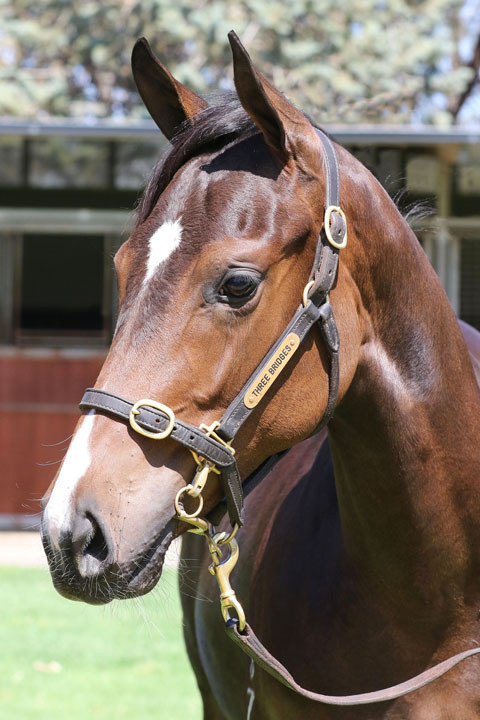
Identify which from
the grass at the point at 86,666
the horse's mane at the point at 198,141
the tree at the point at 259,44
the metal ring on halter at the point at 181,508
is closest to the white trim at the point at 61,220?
the grass at the point at 86,666

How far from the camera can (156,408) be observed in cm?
192

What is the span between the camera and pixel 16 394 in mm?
11695

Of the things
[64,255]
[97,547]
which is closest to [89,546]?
[97,547]

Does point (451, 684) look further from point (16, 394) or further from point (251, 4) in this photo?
point (251, 4)

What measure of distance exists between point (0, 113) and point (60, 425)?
30.2ft

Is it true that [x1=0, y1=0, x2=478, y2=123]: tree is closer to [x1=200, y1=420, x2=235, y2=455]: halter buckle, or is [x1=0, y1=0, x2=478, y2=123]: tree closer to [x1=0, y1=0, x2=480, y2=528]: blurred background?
[x1=0, y1=0, x2=480, y2=528]: blurred background

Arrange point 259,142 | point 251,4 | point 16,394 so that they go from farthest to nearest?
point 251,4
point 16,394
point 259,142

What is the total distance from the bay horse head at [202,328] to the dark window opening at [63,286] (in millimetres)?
9606

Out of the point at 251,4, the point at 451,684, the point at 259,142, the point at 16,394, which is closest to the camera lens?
the point at 259,142

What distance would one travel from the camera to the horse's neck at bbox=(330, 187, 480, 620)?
89.8 inches

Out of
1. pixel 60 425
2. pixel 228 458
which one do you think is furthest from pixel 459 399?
pixel 60 425

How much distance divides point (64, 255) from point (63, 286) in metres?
0.40

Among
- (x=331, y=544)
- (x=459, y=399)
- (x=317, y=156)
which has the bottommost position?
(x=331, y=544)

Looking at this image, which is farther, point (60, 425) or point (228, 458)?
point (60, 425)
